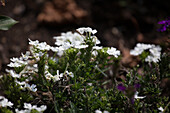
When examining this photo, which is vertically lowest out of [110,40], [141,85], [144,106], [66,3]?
[144,106]

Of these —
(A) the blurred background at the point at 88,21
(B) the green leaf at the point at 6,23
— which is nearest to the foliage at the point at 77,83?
(B) the green leaf at the point at 6,23

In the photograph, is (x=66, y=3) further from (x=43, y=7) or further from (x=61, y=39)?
(x=61, y=39)

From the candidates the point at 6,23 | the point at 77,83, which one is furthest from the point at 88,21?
the point at 77,83

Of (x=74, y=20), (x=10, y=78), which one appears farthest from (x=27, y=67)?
(x=74, y=20)

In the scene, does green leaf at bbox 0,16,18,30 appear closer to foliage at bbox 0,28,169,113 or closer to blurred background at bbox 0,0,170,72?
foliage at bbox 0,28,169,113

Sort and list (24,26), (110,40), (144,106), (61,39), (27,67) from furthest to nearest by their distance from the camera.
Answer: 1. (24,26)
2. (110,40)
3. (61,39)
4. (27,67)
5. (144,106)

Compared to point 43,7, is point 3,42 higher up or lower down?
lower down

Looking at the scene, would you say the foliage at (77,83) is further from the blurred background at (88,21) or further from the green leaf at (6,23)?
the blurred background at (88,21)

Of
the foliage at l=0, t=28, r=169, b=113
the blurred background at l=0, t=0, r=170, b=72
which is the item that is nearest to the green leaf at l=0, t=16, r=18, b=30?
the foliage at l=0, t=28, r=169, b=113
